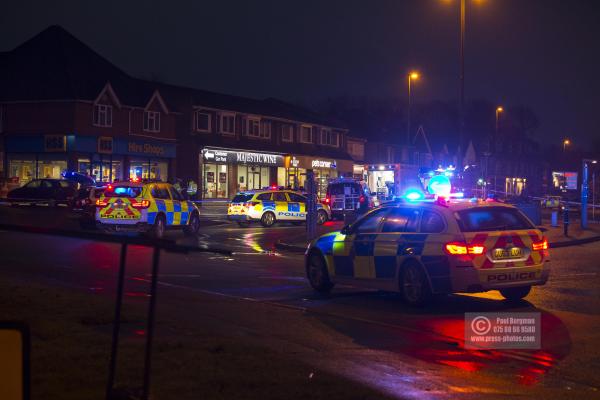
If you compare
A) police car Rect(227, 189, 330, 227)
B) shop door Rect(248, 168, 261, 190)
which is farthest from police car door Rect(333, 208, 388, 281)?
shop door Rect(248, 168, 261, 190)

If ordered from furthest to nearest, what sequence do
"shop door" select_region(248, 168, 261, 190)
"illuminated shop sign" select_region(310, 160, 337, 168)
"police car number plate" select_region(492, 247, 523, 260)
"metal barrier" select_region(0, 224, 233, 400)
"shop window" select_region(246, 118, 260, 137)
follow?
"illuminated shop sign" select_region(310, 160, 337, 168) < "shop window" select_region(246, 118, 260, 137) < "shop door" select_region(248, 168, 261, 190) < "police car number plate" select_region(492, 247, 523, 260) < "metal barrier" select_region(0, 224, 233, 400)

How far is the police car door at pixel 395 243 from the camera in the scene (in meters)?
11.2

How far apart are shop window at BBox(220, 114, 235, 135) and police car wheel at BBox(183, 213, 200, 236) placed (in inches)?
1258

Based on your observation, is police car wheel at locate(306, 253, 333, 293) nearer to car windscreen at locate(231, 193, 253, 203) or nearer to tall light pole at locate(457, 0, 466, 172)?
tall light pole at locate(457, 0, 466, 172)

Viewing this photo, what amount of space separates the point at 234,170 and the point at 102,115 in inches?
474

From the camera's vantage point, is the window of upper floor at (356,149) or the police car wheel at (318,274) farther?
the window of upper floor at (356,149)

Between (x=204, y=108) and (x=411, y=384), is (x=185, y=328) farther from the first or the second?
(x=204, y=108)

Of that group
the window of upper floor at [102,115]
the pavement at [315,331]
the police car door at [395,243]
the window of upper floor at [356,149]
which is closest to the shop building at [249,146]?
Result: the window of upper floor at [356,149]

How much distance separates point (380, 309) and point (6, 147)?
43.5m

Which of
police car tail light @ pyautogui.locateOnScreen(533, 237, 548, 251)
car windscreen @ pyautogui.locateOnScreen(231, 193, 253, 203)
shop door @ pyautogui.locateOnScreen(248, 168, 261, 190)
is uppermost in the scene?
shop door @ pyautogui.locateOnScreen(248, 168, 261, 190)

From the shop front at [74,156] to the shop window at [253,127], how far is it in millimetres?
9692

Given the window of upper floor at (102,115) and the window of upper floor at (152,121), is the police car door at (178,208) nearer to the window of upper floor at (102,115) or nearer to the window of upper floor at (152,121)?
the window of upper floor at (102,115)

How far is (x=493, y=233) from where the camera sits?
35.7ft

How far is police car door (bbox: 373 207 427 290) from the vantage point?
11156 mm
